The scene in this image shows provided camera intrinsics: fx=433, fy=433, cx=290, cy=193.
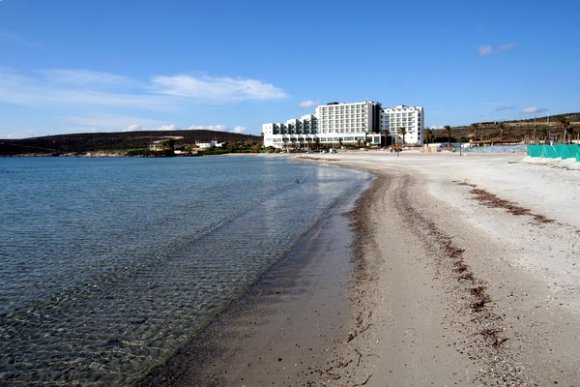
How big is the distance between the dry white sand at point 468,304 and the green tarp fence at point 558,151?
25.6 metres

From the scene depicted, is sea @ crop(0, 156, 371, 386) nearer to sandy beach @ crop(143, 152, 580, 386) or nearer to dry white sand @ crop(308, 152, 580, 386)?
sandy beach @ crop(143, 152, 580, 386)

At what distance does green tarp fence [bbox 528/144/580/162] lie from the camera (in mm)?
36112

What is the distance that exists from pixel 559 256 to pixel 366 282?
4.21 metres

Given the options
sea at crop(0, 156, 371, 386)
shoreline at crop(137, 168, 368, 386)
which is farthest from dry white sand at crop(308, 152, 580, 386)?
sea at crop(0, 156, 371, 386)

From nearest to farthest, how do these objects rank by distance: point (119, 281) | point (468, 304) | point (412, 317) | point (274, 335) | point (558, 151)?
point (274, 335) < point (412, 317) < point (468, 304) < point (119, 281) < point (558, 151)

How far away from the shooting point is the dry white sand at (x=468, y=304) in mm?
5137

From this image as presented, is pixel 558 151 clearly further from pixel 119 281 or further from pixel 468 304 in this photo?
pixel 119 281

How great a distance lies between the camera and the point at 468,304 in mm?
7219

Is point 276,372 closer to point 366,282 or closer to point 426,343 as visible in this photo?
point 426,343

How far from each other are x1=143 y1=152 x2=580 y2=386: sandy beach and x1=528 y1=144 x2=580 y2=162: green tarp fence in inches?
1084

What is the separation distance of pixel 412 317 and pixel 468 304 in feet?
3.55

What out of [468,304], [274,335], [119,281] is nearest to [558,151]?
[468,304]

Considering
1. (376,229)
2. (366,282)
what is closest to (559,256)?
(366,282)

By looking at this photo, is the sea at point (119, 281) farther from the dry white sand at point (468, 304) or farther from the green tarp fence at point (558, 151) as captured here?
the green tarp fence at point (558, 151)
